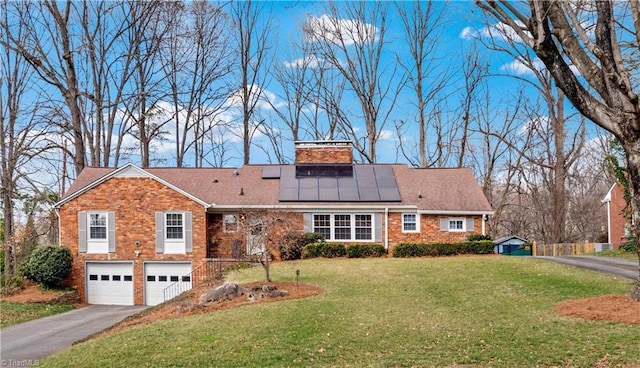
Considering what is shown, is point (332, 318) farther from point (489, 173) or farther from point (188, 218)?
point (489, 173)

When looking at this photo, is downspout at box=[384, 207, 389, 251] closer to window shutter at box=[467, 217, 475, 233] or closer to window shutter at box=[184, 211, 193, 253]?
window shutter at box=[467, 217, 475, 233]

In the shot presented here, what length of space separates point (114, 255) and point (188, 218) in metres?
3.67

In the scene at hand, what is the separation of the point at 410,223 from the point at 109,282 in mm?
14018

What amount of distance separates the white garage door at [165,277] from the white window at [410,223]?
1014 centimetres

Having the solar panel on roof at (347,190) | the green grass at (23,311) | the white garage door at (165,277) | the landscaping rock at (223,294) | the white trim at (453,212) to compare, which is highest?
the solar panel on roof at (347,190)

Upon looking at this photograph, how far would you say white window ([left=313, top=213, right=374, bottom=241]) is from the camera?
2381 cm

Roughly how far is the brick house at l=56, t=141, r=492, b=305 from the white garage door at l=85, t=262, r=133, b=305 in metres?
0.04

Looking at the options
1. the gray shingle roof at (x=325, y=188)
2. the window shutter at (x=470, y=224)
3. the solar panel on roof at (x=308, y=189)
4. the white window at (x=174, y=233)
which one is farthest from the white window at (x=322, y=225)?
the window shutter at (x=470, y=224)

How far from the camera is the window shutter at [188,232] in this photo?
22234 millimetres

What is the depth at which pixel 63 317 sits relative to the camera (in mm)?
17844

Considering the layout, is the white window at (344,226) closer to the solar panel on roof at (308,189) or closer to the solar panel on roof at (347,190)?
the solar panel on roof at (347,190)

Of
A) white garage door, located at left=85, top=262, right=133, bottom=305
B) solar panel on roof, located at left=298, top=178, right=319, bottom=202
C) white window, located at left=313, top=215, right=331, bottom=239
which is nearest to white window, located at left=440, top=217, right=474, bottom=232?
white window, located at left=313, top=215, right=331, bottom=239

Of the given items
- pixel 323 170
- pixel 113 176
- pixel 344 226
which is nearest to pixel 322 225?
pixel 344 226

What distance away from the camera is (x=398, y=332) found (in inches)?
369
